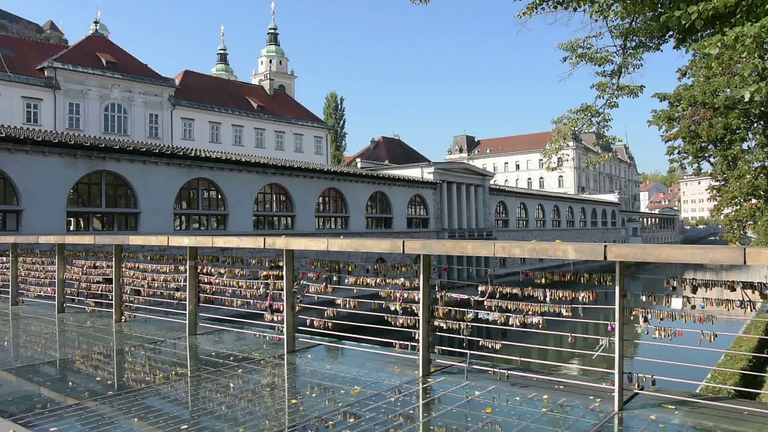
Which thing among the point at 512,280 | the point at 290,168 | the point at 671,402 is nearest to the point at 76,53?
the point at 290,168

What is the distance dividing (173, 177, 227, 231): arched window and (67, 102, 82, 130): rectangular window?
16.9m

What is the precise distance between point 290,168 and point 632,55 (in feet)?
65.2

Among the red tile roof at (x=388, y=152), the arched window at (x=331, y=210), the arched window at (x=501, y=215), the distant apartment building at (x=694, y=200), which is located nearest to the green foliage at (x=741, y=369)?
the arched window at (x=331, y=210)

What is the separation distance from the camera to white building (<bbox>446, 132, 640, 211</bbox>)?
83.8 metres

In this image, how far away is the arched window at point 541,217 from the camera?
2113 inches

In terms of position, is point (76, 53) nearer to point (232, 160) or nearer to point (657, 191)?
point (232, 160)

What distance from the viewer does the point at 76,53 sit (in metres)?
38.2

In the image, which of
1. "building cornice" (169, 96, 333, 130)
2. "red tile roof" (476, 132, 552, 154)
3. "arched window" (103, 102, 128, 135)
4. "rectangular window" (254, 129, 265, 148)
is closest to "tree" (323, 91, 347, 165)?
"building cornice" (169, 96, 333, 130)

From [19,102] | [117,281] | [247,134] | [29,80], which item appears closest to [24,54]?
[29,80]

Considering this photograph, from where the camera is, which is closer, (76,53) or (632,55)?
(632,55)

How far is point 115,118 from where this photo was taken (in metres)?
39.1

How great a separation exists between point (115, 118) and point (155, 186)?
1878cm

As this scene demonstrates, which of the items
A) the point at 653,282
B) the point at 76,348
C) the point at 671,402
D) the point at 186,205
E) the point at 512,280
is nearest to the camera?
the point at 671,402

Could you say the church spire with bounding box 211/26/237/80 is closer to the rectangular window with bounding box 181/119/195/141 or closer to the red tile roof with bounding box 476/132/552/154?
the rectangular window with bounding box 181/119/195/141
